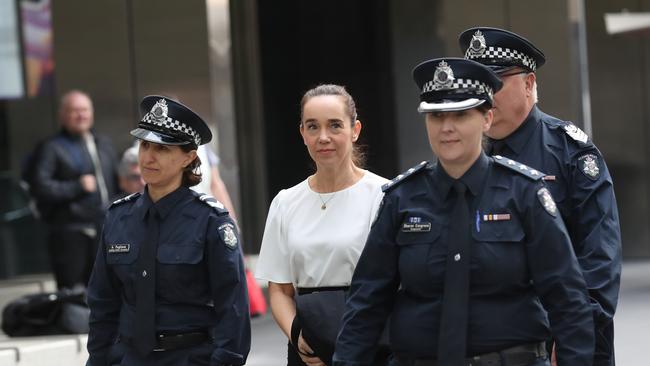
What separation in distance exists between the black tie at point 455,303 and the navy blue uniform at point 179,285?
3.61 ft

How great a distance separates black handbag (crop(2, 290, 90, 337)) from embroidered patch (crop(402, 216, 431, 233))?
551 cm

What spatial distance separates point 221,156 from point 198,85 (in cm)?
75

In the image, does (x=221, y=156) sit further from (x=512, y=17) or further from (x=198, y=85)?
(x=512, y=17)

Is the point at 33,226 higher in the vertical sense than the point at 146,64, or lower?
lower

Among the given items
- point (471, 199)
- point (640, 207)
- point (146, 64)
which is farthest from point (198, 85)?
point (471, 199)

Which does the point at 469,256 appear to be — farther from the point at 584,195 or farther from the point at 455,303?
the point at 584,195

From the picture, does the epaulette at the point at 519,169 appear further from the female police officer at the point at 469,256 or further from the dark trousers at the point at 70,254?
the dark trousers at the point at 70,254

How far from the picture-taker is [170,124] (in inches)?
204

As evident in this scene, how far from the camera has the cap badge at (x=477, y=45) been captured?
16.5 ft

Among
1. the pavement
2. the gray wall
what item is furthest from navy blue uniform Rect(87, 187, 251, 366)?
the gray wall

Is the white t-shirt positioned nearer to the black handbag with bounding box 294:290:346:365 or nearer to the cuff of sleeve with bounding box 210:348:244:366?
the black handbag with bounding box 294:290:346:365

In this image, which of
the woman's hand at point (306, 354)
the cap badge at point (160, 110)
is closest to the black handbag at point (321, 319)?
the woman's hand at point (306, 354)

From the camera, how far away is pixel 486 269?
4.02 metres

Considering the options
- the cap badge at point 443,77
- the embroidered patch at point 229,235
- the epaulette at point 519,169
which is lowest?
the embroidered patch at point 229,235
